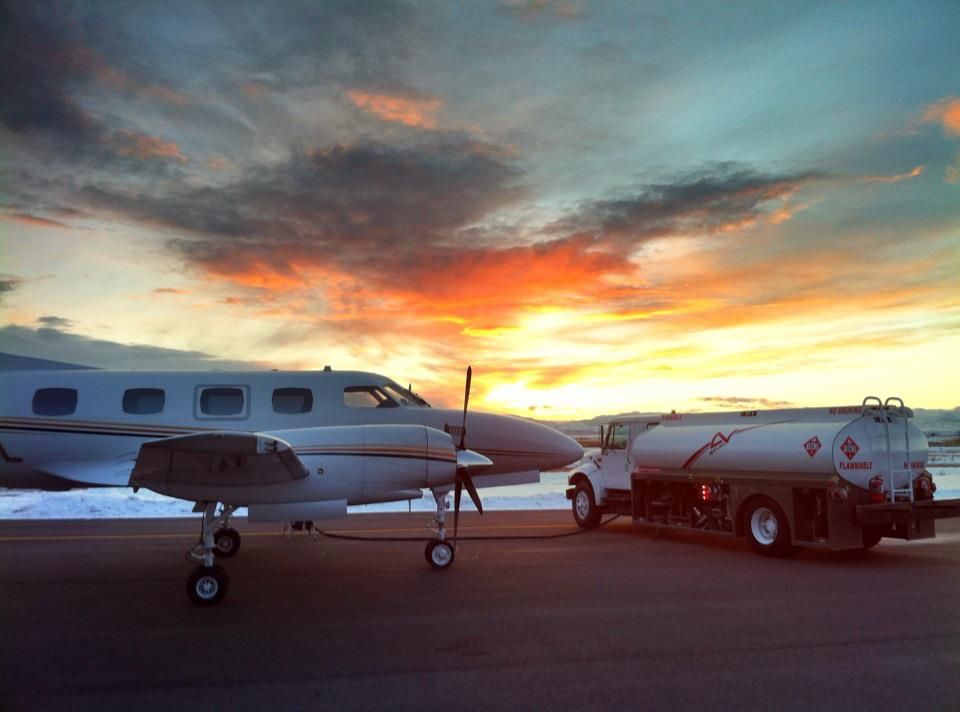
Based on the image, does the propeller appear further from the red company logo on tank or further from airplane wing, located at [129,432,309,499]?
the red company logo on tank

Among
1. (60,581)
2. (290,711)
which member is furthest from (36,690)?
(60,581)

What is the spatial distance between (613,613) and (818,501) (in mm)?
6212

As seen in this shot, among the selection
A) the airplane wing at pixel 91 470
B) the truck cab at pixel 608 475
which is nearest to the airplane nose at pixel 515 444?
the truck cab at pixel 608 475

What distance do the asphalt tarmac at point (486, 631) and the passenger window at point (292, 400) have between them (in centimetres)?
272

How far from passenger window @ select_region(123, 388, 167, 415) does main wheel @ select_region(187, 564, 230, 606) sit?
430 cm

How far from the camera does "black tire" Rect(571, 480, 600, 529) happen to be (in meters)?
19.0

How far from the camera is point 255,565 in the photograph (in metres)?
13.6

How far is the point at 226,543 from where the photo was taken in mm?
14547

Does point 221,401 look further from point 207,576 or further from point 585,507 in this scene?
point 585,507

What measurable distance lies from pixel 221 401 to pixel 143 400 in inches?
51.6

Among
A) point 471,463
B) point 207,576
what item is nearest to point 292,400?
point 471,463

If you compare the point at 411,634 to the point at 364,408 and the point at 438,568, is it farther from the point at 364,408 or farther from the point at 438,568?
the point at 364,408

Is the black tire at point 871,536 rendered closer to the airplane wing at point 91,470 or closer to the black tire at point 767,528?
the black tire at point 767,528

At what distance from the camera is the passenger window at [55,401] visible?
13.5 meters
